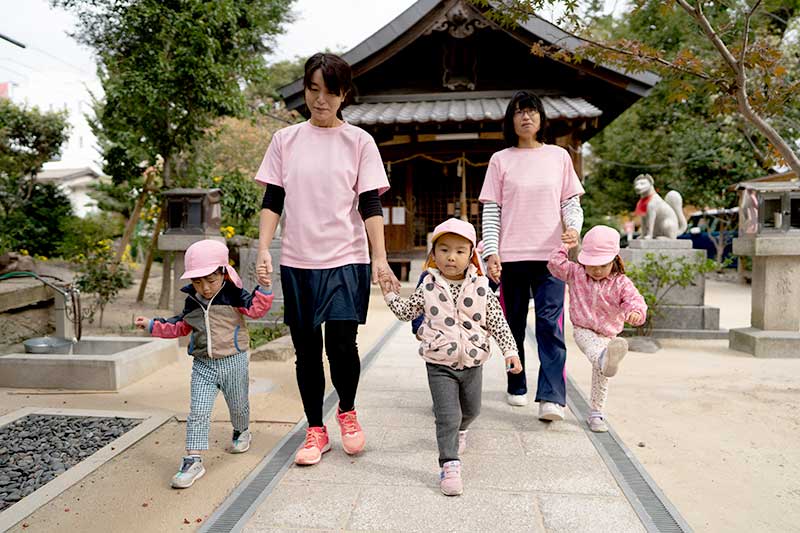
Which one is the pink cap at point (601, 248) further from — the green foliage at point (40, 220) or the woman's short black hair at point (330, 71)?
the green foliage at point (40, 220)

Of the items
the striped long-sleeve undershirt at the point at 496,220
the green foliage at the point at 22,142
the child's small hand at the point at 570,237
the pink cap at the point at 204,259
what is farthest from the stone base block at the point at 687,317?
the green foliage at the point at 22,142

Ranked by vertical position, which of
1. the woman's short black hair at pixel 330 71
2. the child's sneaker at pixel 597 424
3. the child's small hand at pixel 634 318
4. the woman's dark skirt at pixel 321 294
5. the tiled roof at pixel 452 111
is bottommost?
the child's sneaker at pixel 597 424

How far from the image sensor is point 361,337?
6855mm

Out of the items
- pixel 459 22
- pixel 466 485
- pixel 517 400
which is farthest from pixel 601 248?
pixel 459 22

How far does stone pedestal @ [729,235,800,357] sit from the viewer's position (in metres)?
5.82

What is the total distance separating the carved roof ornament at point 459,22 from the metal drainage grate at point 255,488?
8.53 metres

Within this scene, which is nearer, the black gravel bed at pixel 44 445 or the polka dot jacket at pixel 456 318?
the polka dot jacket at pixel 456 318

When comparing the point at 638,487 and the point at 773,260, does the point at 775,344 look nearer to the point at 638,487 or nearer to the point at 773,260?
the point at 773,260

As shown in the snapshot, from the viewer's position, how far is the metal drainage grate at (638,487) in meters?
2.23

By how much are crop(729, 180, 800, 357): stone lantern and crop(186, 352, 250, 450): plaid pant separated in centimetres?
544

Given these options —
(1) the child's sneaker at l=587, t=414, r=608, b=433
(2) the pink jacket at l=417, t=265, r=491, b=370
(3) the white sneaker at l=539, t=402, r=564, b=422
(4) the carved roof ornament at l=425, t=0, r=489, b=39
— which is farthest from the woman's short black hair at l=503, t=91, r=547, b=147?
(4) the carved roof ornament at l=425, t=0, r=489, b=39

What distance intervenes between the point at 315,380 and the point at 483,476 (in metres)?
0.98

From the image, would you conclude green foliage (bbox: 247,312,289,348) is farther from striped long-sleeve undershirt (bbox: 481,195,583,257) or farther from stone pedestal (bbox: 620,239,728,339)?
stone pedestal (bbox: 620,239,728,339)

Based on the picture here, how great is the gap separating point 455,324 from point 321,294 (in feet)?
2.25
